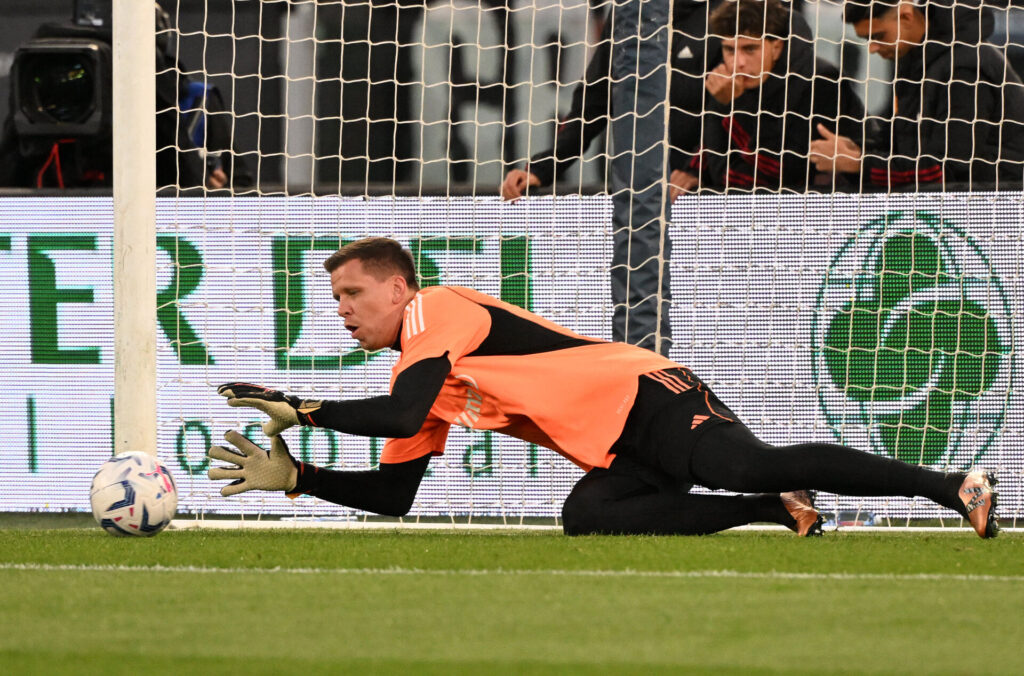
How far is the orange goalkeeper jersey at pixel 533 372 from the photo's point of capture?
14.7 feet

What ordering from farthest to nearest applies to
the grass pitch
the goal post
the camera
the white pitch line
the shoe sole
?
the camera < the goal post < the shoe sole < the white pitch line < the grass pitch

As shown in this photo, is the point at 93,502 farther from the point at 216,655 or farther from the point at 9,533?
the point at 216,655

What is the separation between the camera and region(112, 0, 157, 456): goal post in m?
5.11

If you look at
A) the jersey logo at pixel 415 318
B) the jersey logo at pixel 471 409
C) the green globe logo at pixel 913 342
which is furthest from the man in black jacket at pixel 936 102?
the jersey logo at pixel 415 318

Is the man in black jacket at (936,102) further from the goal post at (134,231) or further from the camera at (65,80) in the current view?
the camera at (65,80)

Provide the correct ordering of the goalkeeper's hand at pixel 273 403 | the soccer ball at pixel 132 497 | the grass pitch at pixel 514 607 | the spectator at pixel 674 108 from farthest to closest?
the spectator at pixel 674 108 < the soccer ball at pixel 132 497 < the goalkeeper's hand at pixel 273 403 < the grass pitch at pixel 514 607

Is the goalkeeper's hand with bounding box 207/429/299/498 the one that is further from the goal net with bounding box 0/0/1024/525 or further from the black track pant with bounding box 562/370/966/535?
the goal net with bounding box 0/0/1024/525

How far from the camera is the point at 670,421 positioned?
4.46 meters

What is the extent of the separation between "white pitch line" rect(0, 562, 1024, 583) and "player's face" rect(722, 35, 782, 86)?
10.4 ft

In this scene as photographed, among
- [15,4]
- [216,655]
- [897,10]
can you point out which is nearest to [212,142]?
[15,4]

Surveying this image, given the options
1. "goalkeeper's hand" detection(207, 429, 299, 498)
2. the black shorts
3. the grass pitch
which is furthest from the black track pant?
"goalkeeper's hand" detection(207, 429, 299, 498)

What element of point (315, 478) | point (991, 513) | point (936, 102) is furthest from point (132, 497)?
point (936, 102)

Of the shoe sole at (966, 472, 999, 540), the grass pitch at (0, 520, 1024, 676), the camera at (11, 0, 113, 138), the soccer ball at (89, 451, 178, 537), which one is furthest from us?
the camera at (11, 0, 113, 138)

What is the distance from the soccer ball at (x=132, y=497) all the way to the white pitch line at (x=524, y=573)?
0.75m
